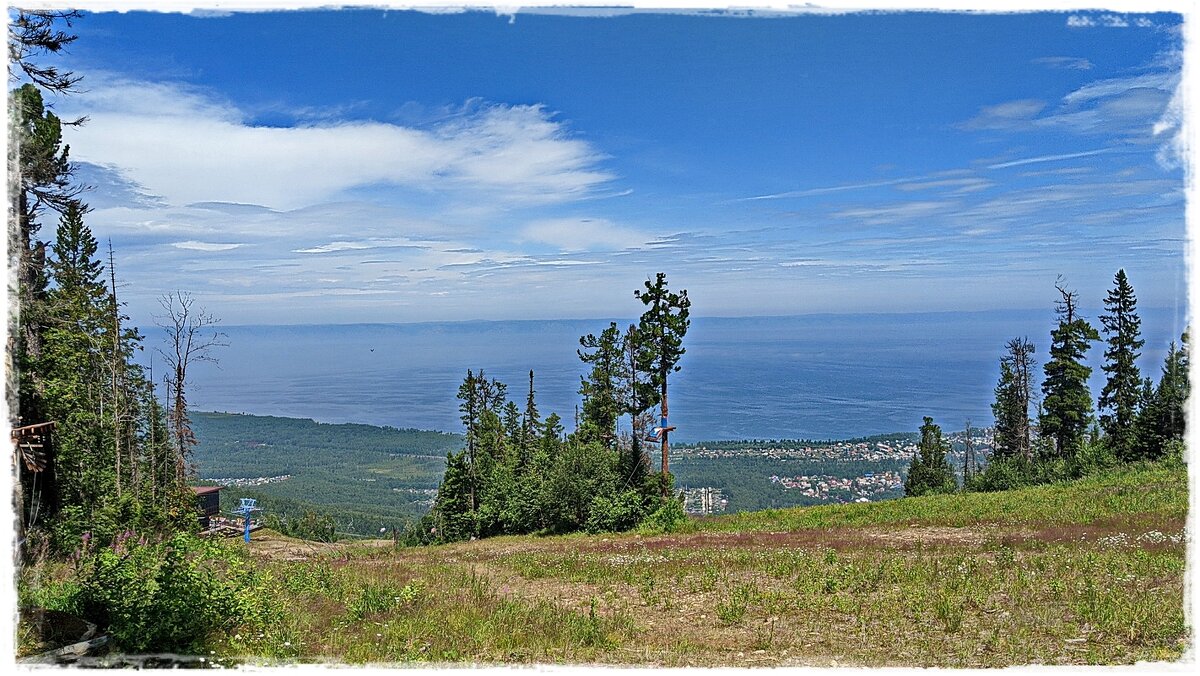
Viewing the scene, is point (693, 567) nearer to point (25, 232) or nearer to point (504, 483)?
point (25, 232)

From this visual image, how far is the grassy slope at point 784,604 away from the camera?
794 centimetres

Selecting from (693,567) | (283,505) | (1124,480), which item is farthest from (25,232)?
(283,505)

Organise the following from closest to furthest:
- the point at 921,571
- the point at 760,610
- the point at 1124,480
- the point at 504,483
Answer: the point at 760,610 → the point at 921,571 → the point at 1124,480 → the point at 504,483

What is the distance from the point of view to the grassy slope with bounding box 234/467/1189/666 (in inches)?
313

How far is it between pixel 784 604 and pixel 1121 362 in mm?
53787

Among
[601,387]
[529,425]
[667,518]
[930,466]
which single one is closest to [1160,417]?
[930,466]

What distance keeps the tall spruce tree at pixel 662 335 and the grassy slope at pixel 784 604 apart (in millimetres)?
15201

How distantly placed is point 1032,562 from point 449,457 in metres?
45.2

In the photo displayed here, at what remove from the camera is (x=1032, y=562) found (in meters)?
13.0

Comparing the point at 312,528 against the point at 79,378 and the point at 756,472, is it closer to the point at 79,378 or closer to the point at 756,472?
the point at 79,378

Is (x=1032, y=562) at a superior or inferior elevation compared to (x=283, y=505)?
superior

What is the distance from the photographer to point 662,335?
3362 centimetres

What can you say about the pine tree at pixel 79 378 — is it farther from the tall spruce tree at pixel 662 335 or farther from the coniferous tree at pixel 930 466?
the coniferous tree at pixel 930 466

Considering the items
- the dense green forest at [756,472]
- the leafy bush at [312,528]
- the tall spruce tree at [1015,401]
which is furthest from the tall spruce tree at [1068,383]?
the dense green forest at [756,472]
